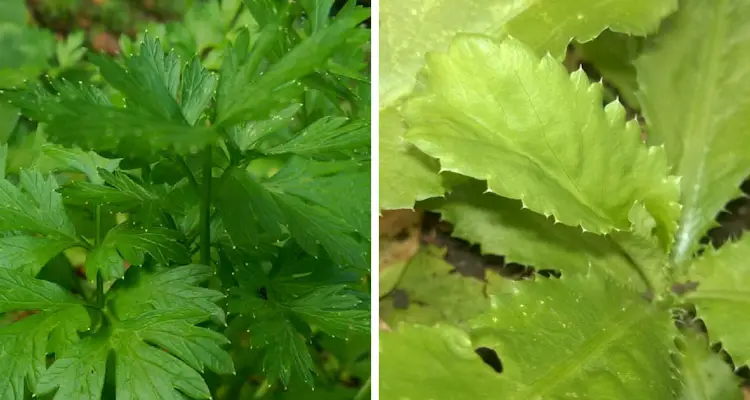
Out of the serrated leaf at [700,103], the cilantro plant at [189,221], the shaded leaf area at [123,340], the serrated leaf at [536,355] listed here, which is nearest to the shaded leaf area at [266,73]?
the cilantro plant at [189,221]

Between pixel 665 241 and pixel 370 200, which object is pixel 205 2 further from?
pixel 665 241

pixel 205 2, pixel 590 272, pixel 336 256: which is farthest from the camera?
pixel 205 2

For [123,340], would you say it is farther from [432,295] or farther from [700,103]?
[700,103]

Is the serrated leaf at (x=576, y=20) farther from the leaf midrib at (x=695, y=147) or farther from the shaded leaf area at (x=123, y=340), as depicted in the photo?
the shaded leaf area at (x=123, y=340)

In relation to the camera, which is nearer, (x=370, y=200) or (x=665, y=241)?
(x=370, y=200)

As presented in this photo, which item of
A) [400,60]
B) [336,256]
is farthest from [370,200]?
[400,60]

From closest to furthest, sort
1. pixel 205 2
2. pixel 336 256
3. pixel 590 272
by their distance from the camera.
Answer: pixel 336 256
pixel 590 272
pixel 205 2

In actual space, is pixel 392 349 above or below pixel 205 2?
below
